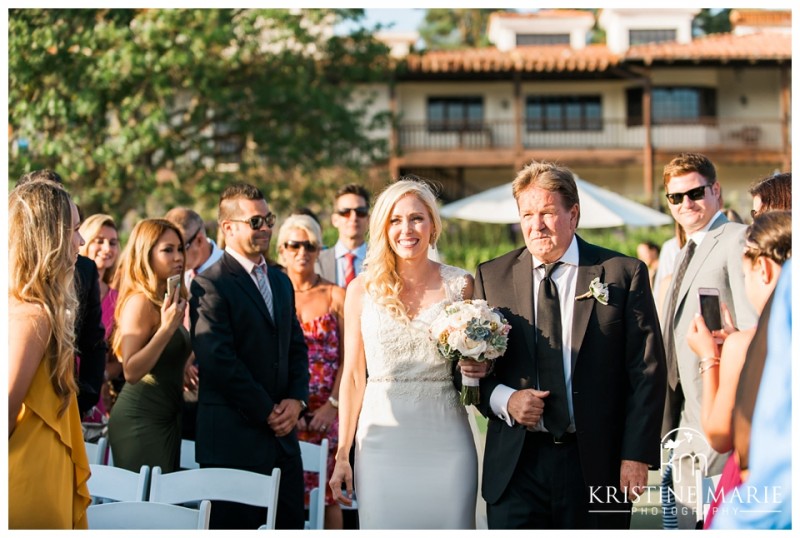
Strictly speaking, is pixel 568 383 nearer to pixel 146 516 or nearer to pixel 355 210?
pixel 146 516

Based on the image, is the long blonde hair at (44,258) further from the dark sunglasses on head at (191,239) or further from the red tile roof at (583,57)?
the red tile roof at (583,57)

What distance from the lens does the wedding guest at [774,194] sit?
14.5 feet

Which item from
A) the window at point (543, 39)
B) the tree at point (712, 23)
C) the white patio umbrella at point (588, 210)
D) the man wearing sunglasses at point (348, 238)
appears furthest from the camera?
the tree at point (712, 23)

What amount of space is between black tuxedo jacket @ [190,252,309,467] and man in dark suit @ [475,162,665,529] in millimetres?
1522

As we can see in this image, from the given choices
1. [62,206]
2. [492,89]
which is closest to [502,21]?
[492,89]

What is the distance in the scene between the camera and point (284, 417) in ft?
16.7

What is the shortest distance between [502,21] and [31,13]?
22756mm

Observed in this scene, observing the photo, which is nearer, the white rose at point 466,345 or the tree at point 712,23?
the white rose at point 466,345

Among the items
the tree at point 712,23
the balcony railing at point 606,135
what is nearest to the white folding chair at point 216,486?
the balcony railing at point 606,135

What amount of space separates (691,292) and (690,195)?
1.95 ft

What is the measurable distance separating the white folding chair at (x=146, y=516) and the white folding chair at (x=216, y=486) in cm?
52

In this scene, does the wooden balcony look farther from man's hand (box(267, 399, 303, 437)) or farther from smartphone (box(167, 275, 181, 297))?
man's hand (box(267, 399, 303, 437))

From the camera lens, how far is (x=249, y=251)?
523 cm

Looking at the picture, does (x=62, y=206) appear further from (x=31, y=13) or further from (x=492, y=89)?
(x=492, y=89)
